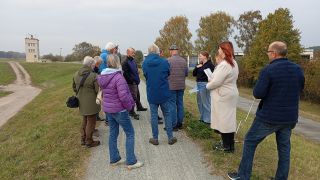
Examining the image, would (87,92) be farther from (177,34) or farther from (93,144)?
(177,34)

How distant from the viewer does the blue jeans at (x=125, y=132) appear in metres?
6.55

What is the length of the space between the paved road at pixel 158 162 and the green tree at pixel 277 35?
32677 millimetres

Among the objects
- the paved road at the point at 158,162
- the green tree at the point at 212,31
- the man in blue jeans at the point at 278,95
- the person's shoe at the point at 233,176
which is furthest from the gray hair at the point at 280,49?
the green tree at the point at 212,31

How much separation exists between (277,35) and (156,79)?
117 ft

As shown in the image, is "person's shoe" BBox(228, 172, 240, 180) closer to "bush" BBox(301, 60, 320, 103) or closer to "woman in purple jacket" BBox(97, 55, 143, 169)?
"woman in purple jacket" BBox(97, 55, 143, 169)

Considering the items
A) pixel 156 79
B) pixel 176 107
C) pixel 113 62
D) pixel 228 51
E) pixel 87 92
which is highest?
pixel 228 51

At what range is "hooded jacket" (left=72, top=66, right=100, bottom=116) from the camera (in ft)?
25.3

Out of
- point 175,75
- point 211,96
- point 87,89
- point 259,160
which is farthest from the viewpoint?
point 175,75

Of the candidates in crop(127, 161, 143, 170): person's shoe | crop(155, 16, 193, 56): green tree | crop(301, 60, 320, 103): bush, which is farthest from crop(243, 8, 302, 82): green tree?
crop(127, 161, 143, 170): person's shoe

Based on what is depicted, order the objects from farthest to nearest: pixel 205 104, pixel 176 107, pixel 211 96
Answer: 1. pixel 205 104
2. pixel 176 107
3. pixel 211 96

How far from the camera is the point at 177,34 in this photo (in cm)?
6706

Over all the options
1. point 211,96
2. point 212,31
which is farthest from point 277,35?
point 211,96

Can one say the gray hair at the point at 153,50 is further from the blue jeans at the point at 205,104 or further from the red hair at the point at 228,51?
the blue jeans at the point at 205,104

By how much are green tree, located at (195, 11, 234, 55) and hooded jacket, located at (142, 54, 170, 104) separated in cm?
5089
